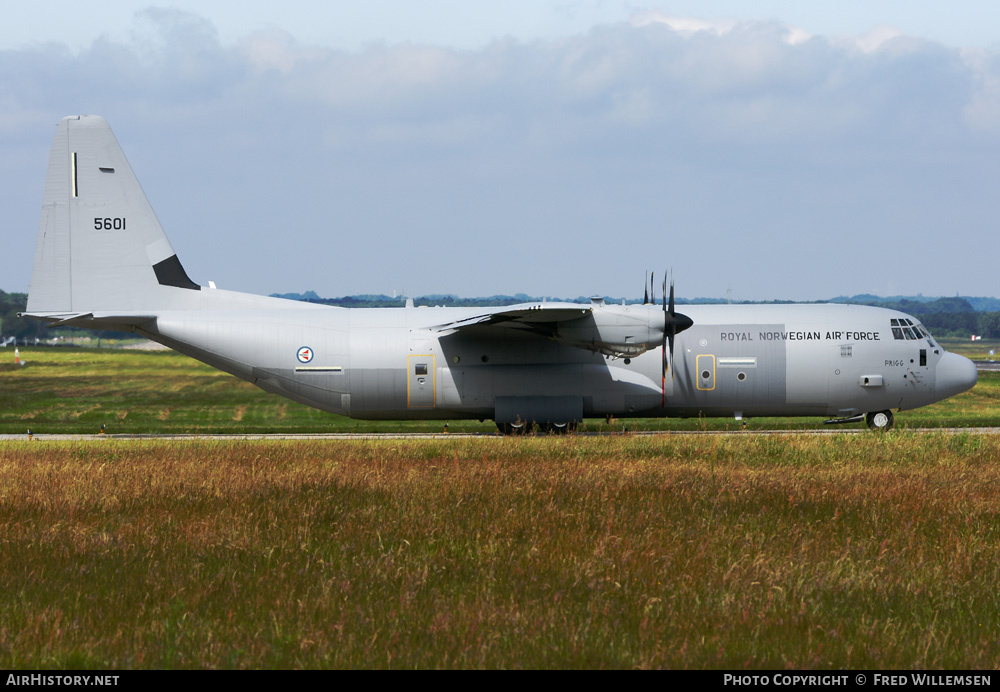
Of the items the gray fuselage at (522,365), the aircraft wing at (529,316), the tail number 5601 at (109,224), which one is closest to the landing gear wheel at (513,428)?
the gray fuselage at (522,365)

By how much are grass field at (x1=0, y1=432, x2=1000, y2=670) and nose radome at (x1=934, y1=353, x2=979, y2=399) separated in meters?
12.9

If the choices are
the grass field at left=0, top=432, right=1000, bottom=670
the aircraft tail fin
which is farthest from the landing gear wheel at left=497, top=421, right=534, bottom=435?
the aircraft tail fin

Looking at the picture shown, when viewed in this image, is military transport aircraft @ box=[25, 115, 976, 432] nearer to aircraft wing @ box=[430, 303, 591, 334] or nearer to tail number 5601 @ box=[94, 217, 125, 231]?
tail number 5601 @ box=[94, 217, 125, 231]

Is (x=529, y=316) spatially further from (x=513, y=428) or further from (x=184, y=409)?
(x=184, y=409)

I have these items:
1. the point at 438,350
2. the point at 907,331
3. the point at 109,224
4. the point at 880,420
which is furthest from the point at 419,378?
the point at 907,331

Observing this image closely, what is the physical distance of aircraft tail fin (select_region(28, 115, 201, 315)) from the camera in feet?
96.8

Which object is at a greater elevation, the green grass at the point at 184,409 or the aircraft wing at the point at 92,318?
the aircraft wing at the point at 92,318

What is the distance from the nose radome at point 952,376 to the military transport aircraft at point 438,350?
0.30ft

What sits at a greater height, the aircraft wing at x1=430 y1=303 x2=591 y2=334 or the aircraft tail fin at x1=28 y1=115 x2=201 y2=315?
the aircraft tail fin at x1=28 y1=115 x2=201 y2=315

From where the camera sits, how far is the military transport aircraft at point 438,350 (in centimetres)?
2916

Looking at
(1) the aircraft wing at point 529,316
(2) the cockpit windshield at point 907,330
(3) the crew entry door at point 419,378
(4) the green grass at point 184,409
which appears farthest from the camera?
(4) the green grass at point 184,409

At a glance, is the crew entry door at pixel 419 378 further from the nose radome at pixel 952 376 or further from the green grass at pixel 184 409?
the nose radome at pixel 952 376

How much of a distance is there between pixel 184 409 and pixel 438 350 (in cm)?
1861

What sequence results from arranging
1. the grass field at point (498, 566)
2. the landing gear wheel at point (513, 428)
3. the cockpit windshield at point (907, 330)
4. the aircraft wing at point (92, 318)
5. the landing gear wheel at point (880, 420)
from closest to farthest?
the grass field at point (498, 566)
the landing gear wheel at point (513, 428)
the aircraft wing at point (92, 318)
the cockpit windshield at point (907, 330)
the landing gear wheel at point (880, 420)
